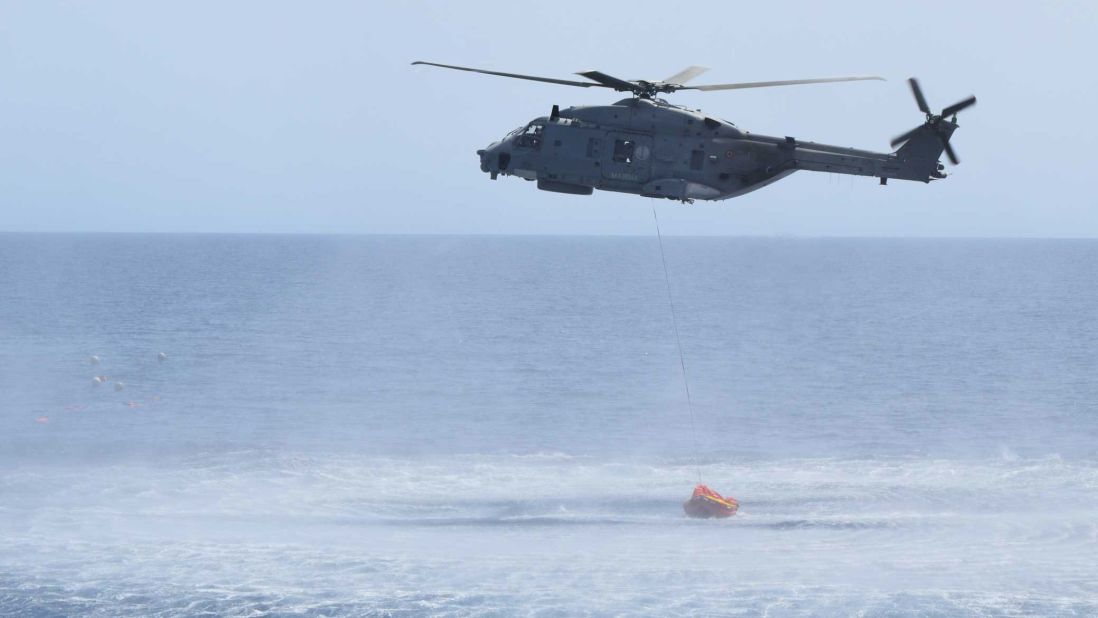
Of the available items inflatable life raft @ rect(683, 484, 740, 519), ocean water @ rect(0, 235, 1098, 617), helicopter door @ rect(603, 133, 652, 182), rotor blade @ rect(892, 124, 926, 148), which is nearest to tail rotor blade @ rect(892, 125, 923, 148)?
rotor blade @ rect(892, 124, 926, 148)

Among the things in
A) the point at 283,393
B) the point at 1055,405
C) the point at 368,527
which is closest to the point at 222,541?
the point at 368,527

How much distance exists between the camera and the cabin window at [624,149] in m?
25.9

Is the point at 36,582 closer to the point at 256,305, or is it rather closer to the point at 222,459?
the point at 222,459

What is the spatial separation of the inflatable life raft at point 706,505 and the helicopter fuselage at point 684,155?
18528mm

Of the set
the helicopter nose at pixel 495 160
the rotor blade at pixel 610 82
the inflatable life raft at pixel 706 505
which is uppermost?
the rotor blade at pixel 610 82

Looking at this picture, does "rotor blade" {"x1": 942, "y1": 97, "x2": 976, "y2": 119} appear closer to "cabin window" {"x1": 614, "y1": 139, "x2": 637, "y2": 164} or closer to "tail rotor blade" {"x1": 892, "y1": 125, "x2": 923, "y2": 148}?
"tail rotor blade" {"x1": 892, "y1": 125, "x2": 923, "y2": 148}

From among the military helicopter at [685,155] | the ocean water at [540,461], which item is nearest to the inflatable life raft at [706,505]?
the ocean water at [540,461]

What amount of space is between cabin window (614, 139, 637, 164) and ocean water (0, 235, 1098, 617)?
47.8 feet

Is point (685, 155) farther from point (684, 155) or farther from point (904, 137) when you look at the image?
point (904, 137)

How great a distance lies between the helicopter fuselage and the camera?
25.8 metres

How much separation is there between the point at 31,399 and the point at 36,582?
1255 inches

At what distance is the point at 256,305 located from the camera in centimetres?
10812

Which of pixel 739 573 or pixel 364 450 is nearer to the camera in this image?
pixel 739 573

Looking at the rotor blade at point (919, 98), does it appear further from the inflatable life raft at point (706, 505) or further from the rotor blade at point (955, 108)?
the inflatable life raft at point (706, 505)
